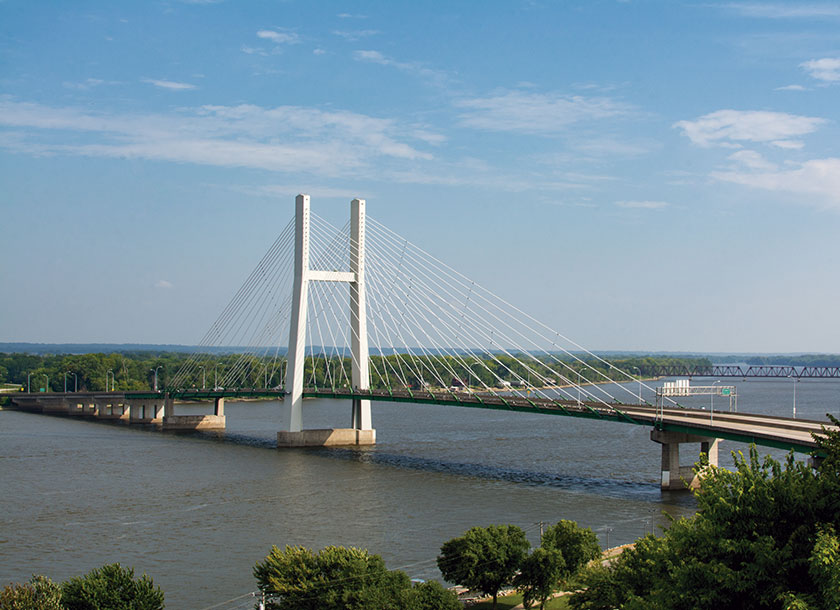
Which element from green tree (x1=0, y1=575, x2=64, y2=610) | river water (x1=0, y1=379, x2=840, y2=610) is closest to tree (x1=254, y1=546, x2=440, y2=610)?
river water (x1=0, y1=379, x2=840, y2=610)

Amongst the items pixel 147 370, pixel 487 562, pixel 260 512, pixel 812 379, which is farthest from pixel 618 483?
pixel 812 379

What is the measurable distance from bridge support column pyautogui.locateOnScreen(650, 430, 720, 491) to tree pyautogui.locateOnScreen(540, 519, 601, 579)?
14.3 metres

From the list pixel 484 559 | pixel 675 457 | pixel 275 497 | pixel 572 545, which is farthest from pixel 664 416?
pixel 484 559

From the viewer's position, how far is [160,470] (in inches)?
1497

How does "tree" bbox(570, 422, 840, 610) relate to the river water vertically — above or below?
above

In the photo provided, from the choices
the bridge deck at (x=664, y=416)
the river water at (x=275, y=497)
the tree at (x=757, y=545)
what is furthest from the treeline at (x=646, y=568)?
the bridge deck at (x=664, y=416)

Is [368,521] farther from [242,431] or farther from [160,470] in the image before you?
[242,431]

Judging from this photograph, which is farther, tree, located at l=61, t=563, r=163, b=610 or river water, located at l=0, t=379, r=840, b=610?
river water, located at l=0, t=379, r=840, b=610

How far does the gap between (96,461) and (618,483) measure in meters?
22.9

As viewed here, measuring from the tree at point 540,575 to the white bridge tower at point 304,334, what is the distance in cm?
2994

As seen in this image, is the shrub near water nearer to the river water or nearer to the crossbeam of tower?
the river water

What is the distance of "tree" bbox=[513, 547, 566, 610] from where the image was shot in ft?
54.6

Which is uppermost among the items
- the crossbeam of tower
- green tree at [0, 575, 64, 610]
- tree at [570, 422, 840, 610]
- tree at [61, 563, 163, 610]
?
the crossbeam of tower

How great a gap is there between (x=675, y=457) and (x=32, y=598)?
77.4 feet
